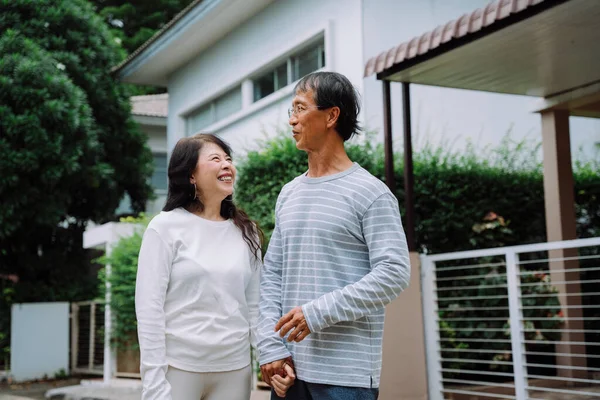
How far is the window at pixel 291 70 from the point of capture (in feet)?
34.3

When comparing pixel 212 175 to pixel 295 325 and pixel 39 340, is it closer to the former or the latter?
pixel 295 325

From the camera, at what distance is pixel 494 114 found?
1000 centimetres

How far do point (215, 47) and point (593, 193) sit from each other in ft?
23.2

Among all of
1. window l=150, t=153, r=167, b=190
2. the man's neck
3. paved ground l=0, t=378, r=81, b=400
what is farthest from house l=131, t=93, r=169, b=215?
the man's neck

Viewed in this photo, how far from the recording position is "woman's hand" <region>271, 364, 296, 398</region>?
2.48 meters

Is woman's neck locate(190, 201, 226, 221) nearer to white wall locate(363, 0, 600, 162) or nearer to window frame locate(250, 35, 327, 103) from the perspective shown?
white wall locate(363, 0, 600, 162)

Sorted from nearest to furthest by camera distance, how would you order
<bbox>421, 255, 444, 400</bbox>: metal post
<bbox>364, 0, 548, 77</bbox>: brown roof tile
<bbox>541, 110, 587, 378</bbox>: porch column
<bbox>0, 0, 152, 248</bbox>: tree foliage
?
<bbox>364, 0, 548, 77</bbox>: brown roof tile → <bbox>421, 255, 444, 400</bbox>: metal post → <bbox>541, 110, 587, 378</bbox>: porch column → <bbox>0, 0, 152, 248</bbox>: tree foliage

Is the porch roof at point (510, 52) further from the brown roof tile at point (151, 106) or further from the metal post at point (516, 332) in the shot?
the brown roof tile at point (151, 106)

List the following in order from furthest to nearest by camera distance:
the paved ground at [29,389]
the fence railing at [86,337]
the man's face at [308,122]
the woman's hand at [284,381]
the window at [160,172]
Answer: the window at [160,172] → the fence railing at [86,337] → the paved ground at [29,389] → the man's face at [308,122] → the woman's hand at [284,381]

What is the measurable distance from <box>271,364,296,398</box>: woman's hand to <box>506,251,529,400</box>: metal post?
346 cm

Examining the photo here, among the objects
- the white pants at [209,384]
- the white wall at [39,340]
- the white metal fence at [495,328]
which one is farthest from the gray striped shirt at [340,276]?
the white wall at [39,340]

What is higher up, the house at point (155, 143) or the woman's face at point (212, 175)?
the house at point (155, 143)

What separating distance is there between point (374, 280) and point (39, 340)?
37.1 ft

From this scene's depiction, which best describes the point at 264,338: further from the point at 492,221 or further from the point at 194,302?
the point at 492,221
